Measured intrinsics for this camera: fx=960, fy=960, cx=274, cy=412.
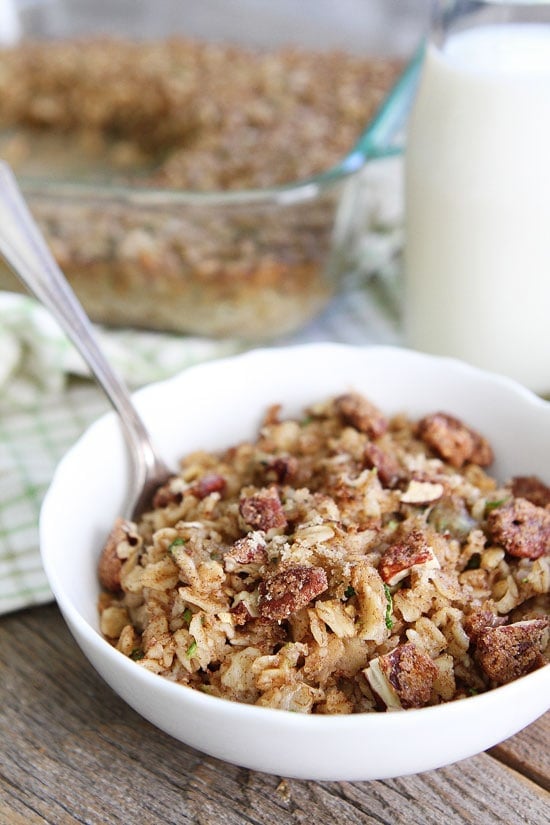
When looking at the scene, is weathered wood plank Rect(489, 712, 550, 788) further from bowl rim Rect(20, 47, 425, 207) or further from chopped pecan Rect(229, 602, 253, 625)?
bowl rim Rect(20, 47, 425, 207)

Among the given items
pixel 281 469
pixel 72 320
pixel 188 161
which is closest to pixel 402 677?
pixel 281 469

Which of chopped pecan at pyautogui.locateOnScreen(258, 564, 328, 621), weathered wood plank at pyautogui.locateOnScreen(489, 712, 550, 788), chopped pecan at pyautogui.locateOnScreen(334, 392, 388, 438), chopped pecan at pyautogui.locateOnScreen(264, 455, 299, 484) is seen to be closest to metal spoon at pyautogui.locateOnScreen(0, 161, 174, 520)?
chopped pecan at pyautogui.locateOnScreen(264, 455, 299, 484)

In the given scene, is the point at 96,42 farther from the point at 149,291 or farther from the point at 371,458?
the point at 371,458

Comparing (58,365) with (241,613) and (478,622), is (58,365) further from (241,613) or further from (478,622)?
(478,622)

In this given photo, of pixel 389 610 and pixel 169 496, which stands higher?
pixel 389 610

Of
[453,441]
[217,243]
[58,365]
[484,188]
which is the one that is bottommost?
[58,365]

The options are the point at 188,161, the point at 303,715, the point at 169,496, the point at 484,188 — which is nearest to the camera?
the point at 303,715
